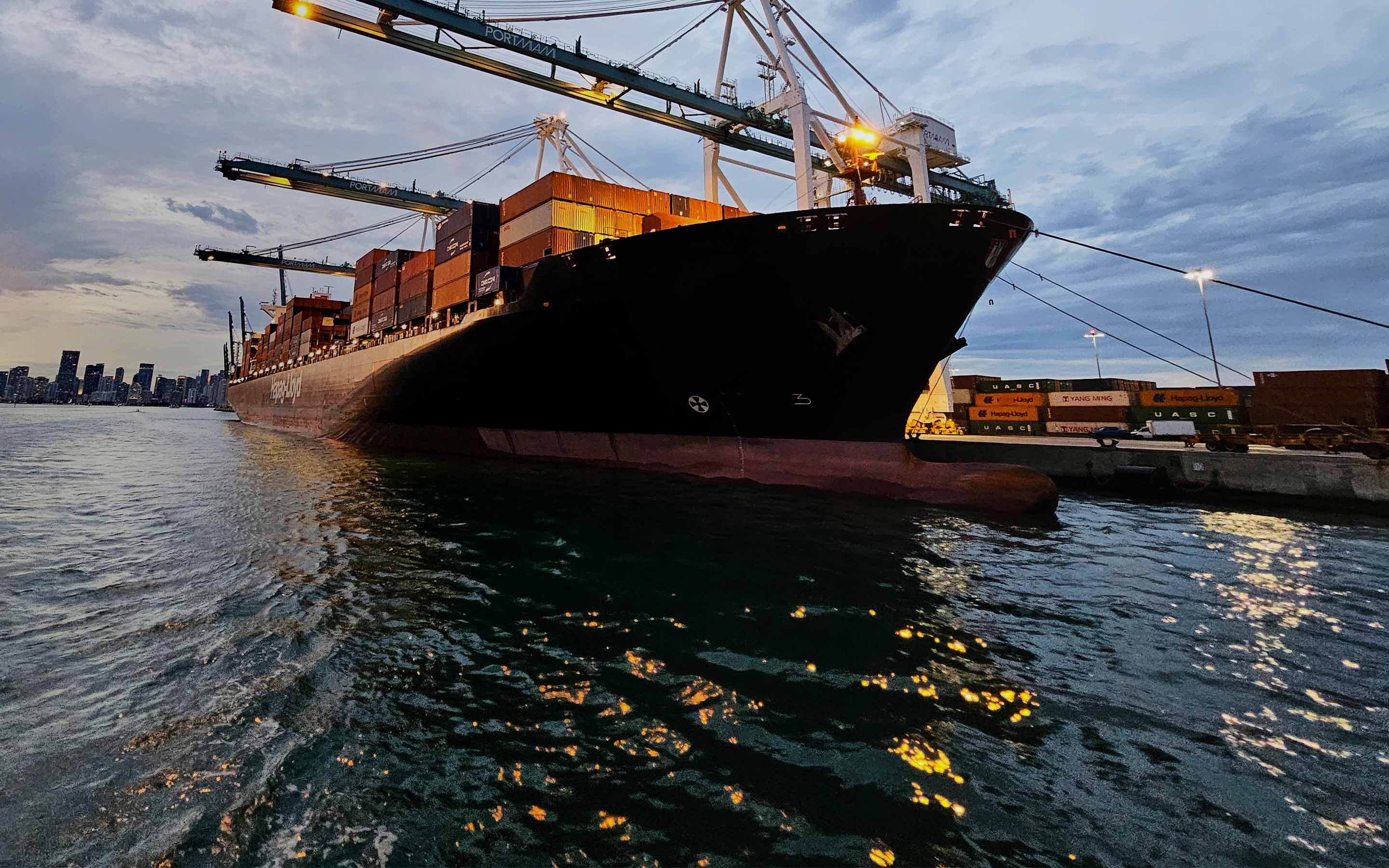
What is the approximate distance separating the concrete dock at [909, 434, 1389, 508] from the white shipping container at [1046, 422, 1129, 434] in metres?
10.7

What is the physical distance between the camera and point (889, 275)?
12531 mm

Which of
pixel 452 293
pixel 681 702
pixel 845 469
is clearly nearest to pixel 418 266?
pixel 452 293

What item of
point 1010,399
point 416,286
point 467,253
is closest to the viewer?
A: point 467,253

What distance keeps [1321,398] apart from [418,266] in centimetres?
3919

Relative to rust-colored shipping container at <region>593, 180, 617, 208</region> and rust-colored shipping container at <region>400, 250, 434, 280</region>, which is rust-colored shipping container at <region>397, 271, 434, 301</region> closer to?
rust-colored shipping container at <region>400, 250, 434, 280</region>

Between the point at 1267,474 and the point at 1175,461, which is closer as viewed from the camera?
the point at 1267,474

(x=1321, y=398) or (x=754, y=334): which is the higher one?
(x=754, y=334)

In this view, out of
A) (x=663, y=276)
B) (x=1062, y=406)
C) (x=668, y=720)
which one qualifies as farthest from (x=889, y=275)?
(x=1062, y=406)

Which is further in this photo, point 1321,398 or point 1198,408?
point 1198,408

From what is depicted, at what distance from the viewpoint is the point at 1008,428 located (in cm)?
3556

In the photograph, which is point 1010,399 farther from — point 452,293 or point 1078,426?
point 452,293

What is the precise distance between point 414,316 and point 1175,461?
2998 cm

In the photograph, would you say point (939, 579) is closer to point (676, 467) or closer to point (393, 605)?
point (393, 605)

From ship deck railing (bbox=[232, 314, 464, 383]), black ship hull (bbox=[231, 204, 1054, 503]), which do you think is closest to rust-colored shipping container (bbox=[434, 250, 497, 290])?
ship deck railing (bbox=[232, 314, 464, 383])
